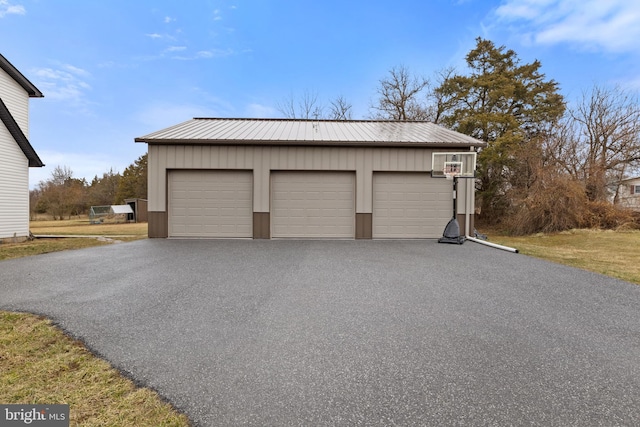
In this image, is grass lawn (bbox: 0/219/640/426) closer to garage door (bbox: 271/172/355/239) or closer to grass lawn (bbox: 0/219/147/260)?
grass lawn (bbox: 0/219/147/260)

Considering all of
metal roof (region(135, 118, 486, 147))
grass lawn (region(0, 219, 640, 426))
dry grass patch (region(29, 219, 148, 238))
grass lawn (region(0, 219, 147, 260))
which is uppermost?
metal roof (region(135, 118, 486, 147))

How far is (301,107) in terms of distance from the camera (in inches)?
864

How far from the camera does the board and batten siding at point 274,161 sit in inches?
371

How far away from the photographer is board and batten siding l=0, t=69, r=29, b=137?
12156 mm

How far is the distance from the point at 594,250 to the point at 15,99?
2181 cm

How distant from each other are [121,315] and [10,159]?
12246 millimetres

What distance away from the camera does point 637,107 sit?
15.3 meters

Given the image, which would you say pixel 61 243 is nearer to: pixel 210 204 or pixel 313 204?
pixel 210 204

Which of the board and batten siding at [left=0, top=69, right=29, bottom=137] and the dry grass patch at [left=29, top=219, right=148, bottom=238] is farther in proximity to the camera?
the dry grass patch at [left=29, top=219, right=148, bottom=238]

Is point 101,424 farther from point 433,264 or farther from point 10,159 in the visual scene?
point 10,159

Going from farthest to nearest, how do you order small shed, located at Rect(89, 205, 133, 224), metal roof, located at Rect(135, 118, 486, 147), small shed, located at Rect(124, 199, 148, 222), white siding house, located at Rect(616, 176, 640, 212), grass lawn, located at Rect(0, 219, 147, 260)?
small shed, located at Rect(124, 199, 148, 222)
small shed, located at Rect(89, 205, 133, 224)
white siding house, located at Rect(616, 176, 640, 212)
metal roof, located at Rect(135, 118, 486, 147)
grass lawn, located at Rect(0, 219, 147, 260)

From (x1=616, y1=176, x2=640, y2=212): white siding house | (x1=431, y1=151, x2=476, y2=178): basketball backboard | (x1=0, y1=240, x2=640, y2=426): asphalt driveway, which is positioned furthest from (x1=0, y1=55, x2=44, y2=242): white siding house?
(x1=616, y1=176, x2=640, y2=212): white siding house

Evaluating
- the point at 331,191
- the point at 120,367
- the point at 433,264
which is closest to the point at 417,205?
the point at 331,191

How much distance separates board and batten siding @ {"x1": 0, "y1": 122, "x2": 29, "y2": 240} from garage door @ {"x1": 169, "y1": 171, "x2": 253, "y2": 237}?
6.39 m
